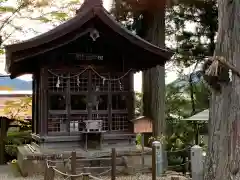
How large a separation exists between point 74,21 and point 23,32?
8456mm

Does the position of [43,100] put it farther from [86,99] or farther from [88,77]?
[88,77]

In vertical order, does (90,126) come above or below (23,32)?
below

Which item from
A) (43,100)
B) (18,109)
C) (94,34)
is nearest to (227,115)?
(94,34)

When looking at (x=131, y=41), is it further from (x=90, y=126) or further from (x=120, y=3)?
(x=120, y=3)

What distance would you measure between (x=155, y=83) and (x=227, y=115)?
855 centimetres

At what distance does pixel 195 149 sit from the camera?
9180 mm

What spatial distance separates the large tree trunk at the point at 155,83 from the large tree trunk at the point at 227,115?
7955 millimetres

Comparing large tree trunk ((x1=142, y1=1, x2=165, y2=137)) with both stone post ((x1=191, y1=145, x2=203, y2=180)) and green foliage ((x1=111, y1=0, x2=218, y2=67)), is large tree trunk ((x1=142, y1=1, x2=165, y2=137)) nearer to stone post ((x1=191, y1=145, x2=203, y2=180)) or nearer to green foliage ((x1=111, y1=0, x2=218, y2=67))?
green foliage ((x1=111, y1=0, x2=218, y2=67))

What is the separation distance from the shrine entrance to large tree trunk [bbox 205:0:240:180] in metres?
5.58

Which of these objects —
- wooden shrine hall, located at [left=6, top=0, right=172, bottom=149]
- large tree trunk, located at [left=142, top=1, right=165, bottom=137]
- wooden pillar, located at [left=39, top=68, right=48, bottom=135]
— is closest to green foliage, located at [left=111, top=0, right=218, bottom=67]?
large tree trunk, located at [left=142, top=1, right=165, bottom=137]

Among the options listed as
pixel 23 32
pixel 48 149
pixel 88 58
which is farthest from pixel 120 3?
pixel 48 149

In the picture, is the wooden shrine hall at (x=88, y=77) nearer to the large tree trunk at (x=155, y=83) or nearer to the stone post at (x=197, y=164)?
the large tree trunk at (x=155, y=83)

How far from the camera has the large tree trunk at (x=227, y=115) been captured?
7.73 meters

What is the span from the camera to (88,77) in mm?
13008
